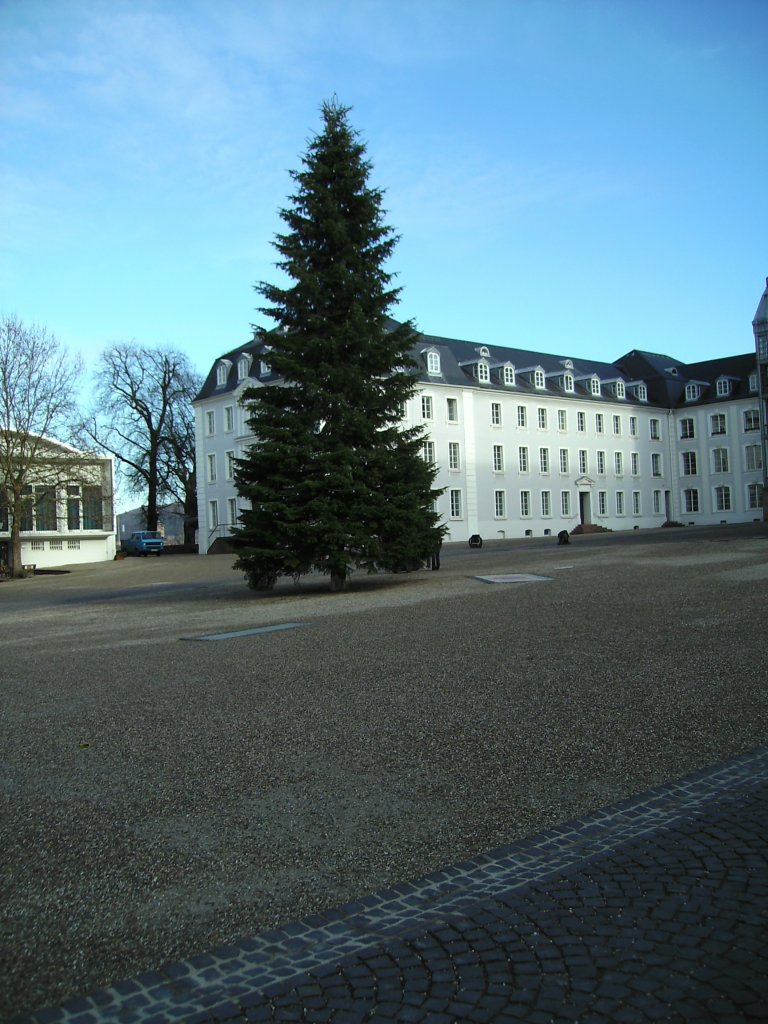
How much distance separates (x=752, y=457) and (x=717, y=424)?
412 centimetres

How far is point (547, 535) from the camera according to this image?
63.1m

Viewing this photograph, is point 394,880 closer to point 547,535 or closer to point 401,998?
point 401,998

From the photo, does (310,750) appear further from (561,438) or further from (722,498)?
(722,498)

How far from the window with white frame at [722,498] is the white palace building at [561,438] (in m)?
0.08

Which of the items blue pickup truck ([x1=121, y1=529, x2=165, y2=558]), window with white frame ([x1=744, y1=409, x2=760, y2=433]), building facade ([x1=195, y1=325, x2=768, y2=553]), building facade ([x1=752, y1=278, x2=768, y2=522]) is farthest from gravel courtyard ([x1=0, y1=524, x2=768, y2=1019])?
window with white frame ([x1=744, y1=409, x2=760, y2=433])

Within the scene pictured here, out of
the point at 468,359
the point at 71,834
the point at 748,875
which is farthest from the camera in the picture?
the point at 468,359

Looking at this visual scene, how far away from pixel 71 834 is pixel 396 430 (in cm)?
1731

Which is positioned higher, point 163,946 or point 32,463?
point 32,463

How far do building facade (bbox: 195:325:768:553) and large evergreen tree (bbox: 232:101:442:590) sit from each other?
105 feet

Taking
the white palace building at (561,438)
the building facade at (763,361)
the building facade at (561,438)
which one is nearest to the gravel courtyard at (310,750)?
the white palace building at (561,438)

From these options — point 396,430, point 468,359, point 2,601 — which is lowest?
point 2,601

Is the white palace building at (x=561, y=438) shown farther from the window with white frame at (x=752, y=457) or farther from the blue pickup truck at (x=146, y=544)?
the blue pickup truck at (x=146, y=544)

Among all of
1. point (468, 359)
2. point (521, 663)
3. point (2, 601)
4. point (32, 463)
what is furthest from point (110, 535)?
point (521, 663)

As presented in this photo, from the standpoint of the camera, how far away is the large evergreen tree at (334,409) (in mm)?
20719
